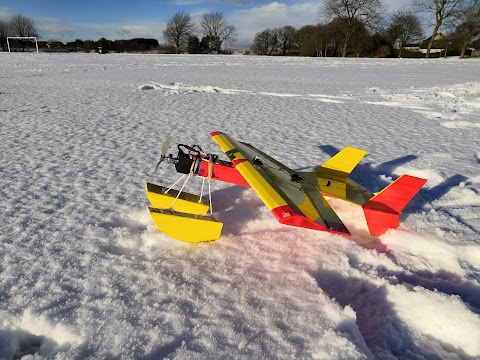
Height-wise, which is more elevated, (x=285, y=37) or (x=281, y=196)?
(x=285, y=37)

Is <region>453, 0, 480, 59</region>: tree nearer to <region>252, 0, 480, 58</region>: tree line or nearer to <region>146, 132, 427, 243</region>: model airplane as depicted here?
<region>252, 0, 480, 58</region>: tree line

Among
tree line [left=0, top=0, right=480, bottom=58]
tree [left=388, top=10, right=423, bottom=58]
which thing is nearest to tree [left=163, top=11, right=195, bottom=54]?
tree line [left=0, top=0, right=480, bottom=58]

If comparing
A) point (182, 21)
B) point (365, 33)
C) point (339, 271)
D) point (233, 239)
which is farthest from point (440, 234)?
point (182, 21)

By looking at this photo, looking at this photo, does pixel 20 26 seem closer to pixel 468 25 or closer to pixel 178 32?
pixel 178 32

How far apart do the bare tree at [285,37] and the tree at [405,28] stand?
86.5ft

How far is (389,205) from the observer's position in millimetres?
3254

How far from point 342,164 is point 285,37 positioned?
297 feet

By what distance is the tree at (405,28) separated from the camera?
64125 millimetres

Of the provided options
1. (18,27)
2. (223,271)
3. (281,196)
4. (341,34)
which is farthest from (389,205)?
(18,27)

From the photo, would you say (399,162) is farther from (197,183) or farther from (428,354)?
(428,354)

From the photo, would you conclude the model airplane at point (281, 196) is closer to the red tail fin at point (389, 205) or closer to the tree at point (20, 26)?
the red tail fin at point (389, 205)

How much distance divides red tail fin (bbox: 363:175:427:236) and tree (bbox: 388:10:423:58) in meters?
72.5

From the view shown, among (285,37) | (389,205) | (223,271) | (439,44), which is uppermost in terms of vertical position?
(285,37)

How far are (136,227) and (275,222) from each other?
5.13 feet
